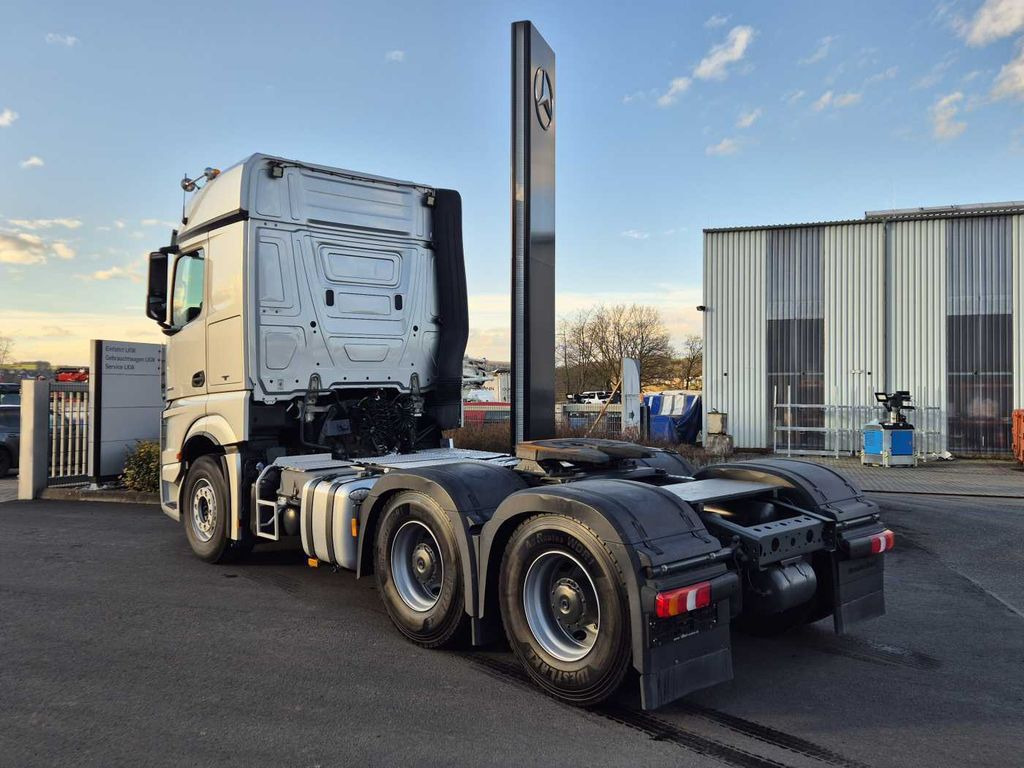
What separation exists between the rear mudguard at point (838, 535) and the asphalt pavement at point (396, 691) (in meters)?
0.34

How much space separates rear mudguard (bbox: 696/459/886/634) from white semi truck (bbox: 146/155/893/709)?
0.02m

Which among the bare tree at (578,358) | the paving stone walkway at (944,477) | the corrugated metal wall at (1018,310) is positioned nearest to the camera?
the paving stone walkway at (944,477)

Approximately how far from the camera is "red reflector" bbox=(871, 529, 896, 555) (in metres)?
4.88

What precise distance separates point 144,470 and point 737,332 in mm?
15522

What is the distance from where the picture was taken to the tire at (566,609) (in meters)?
3.80

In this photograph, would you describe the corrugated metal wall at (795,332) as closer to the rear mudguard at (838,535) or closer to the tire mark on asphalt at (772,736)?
the rear mudguard at (838,535)

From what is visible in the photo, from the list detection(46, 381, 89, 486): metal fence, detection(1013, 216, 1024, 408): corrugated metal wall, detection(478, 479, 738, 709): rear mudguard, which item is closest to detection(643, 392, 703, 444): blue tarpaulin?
detection(1013, 216, 1024, 408): corrugated metal wall

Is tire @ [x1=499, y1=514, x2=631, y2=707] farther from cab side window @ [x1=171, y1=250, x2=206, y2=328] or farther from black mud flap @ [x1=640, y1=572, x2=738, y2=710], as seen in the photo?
cab side window @ [x1=171, y1=250, x2=206, y2=328]

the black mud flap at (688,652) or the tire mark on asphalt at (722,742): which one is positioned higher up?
the black mud flap at (688,652)

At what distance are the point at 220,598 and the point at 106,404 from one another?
7.60 metres

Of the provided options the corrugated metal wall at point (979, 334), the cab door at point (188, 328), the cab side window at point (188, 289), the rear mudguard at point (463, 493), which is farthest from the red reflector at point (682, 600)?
the corrugated metal wall at point (979, 334)

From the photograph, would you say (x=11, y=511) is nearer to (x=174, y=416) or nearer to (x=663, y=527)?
(x=174, y=416)

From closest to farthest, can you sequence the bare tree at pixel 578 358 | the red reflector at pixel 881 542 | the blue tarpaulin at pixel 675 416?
1. the red reflector at pixel 881 542
2. the blue tarpaulin at pixel 675 416
3. the bare tree at pixel 578 358

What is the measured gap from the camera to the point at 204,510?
7.57 metres
